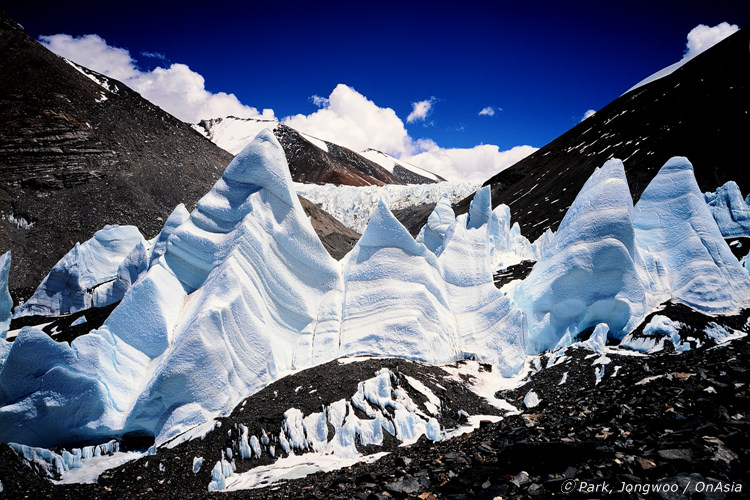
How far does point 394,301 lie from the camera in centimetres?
1303

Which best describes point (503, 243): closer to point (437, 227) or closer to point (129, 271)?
point (437, 227)

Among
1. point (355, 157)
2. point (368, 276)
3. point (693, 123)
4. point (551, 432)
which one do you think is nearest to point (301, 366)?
point (368, 276)

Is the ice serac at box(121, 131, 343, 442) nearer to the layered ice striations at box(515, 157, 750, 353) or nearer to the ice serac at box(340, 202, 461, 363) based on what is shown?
the ice serac at box(340, 202, 461, 363)

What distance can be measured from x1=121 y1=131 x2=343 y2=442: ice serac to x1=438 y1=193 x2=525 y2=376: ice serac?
4037 mm

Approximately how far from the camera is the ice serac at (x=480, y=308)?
13.4 metres

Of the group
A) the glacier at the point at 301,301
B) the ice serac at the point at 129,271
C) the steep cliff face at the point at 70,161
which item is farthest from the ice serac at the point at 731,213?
the steep cliff face at the point at 70,161

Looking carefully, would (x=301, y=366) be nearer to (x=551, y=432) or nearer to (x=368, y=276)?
(x=368, y=276)

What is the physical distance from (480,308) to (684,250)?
8.98 m

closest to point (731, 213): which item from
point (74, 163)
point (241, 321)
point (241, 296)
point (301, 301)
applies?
point (301, 301)

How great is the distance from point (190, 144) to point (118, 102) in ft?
36.9

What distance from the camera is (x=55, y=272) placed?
2667 centimetres

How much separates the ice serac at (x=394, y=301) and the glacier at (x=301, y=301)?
42mm

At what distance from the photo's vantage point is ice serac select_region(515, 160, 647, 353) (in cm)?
1484

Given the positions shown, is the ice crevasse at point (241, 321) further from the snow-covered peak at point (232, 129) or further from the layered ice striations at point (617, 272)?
the snow-covered peak at point (232, 129)
